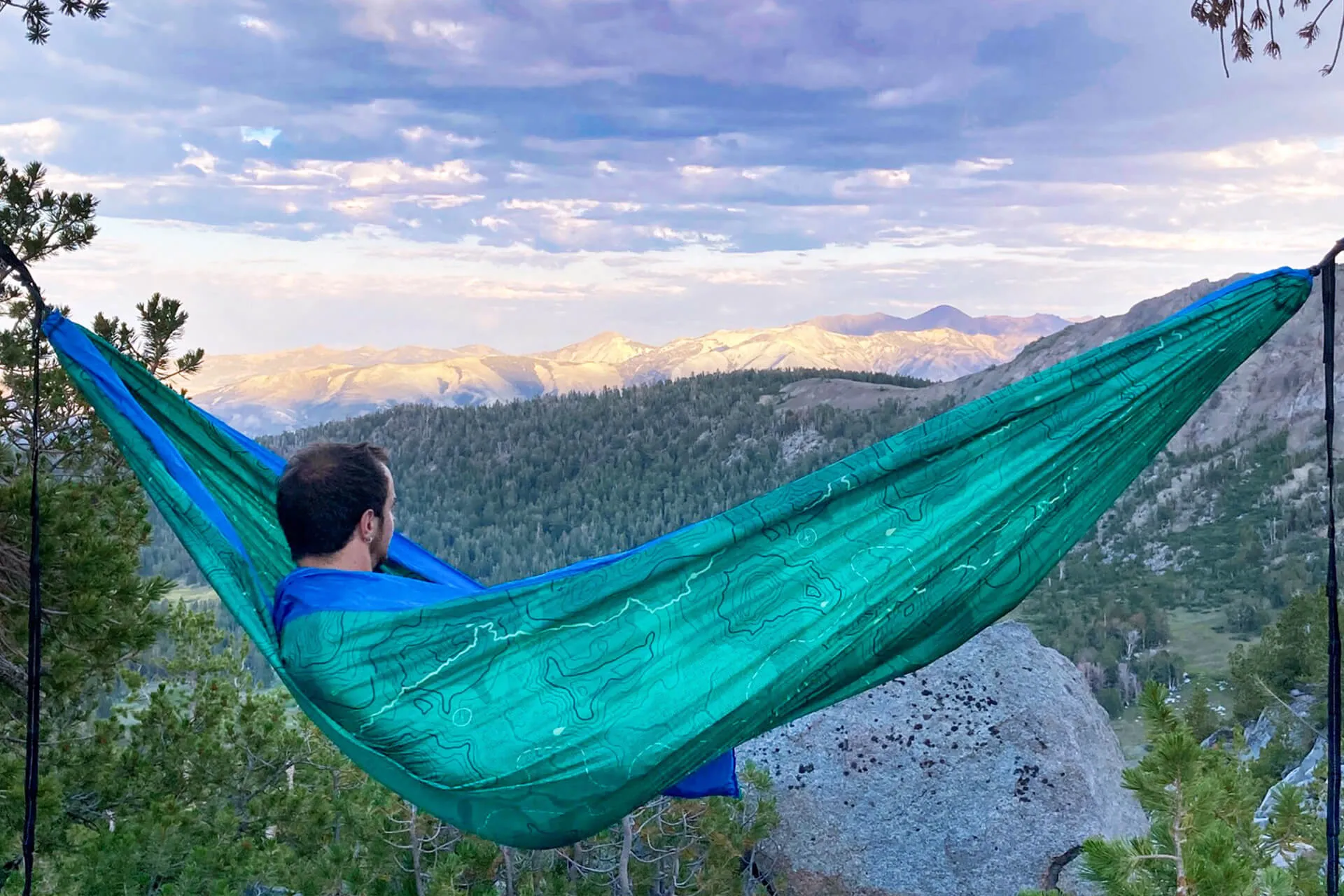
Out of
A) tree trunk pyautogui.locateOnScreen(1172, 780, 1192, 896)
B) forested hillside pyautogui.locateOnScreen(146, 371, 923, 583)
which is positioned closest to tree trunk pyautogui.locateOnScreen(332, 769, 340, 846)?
tree trunk pyautogui.locateOnScreen(1172, 780, 1192, 896)

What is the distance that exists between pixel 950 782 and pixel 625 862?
2.57 m

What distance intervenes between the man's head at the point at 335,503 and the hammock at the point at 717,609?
2.1 inches

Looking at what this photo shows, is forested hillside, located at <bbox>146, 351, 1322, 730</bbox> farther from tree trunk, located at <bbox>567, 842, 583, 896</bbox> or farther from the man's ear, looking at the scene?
the man's ear

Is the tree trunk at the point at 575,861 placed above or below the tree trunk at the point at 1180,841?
below

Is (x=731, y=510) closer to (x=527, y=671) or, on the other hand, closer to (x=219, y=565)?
(x=527, y=671)

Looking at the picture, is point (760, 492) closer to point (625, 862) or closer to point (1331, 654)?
point (625, 862)

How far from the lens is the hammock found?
1.96 meters

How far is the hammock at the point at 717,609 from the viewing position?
6.44 ft

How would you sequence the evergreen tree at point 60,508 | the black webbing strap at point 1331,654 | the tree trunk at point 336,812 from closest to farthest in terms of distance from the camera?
the black webbing strap at point 1331,654
the evergreen tree at point 60,508
the tree trunk at point 336,812

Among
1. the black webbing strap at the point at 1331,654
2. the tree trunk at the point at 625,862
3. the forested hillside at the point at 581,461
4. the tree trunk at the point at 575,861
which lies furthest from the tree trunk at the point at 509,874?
the forested hillside at the point at 581,461

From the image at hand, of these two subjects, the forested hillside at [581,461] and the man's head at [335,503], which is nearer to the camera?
the man's head at [335,503]

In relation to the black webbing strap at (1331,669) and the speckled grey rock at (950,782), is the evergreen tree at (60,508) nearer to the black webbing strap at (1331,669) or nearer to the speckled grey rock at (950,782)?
the black webbing strap at (1331,669)

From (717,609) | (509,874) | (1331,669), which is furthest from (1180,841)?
(509,874)

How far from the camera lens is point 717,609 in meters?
2.05
